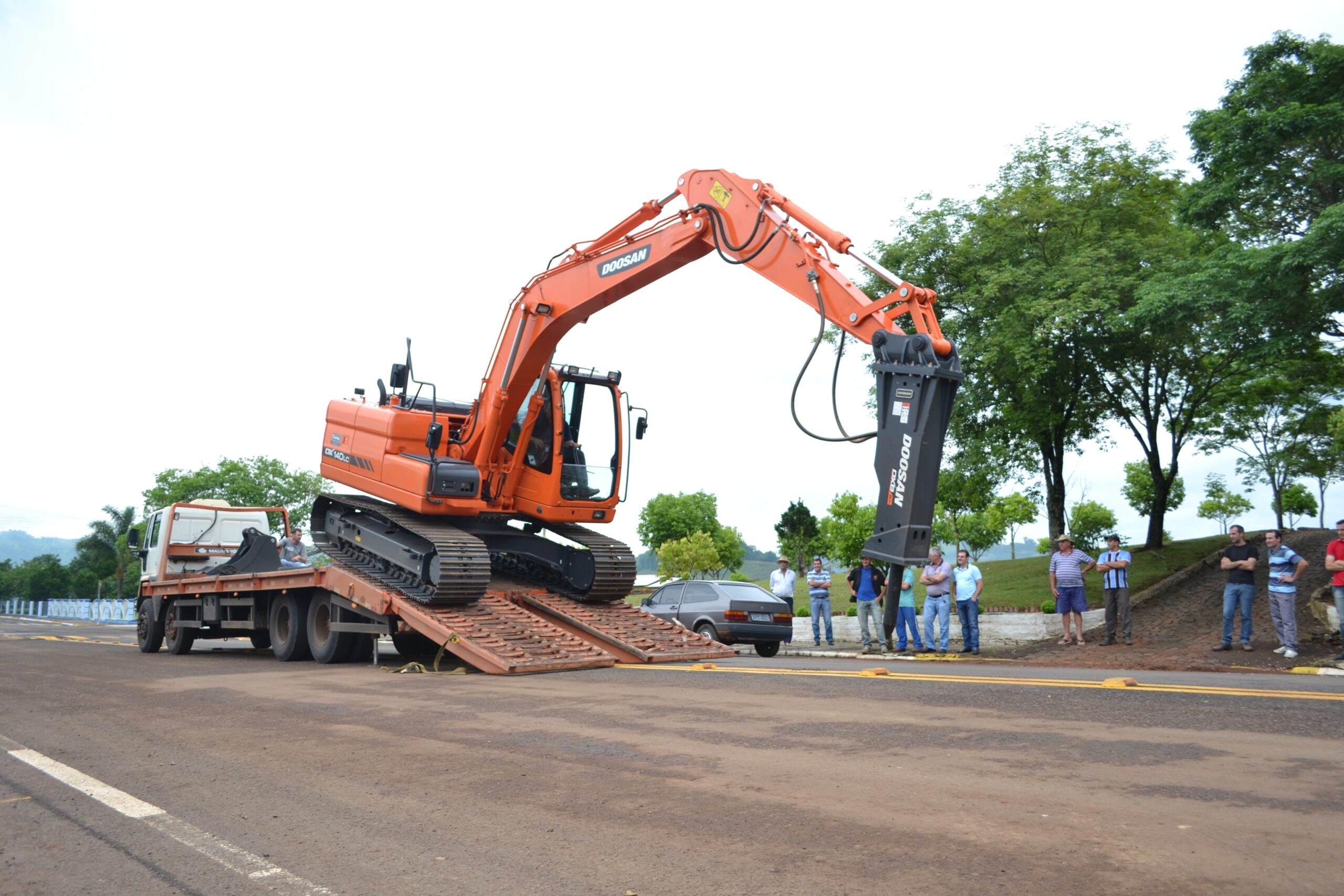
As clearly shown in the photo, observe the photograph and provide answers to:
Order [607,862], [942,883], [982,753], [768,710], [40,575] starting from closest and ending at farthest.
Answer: [942,883] → [607,862] → [982,753] → [768,710] → [40,575]

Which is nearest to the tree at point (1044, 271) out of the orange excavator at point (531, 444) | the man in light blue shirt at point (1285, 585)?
the man in light blue shirt at point (1285, 585)

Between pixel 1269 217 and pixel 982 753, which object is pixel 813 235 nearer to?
pixel 982 753

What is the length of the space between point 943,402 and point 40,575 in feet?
401

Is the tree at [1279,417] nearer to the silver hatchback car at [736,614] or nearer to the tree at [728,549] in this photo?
the silver hatchback car at [736,614]

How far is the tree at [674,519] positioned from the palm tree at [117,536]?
46197mm

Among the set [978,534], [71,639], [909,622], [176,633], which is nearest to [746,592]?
[909,622]

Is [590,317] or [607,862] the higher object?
[590,317]

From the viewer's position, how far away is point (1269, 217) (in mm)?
19500

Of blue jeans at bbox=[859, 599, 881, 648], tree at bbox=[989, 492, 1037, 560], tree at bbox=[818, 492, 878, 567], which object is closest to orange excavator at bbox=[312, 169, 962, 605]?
blue jeans at bbox=[859, 599, 881, 648]

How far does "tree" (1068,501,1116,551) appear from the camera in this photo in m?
40.6

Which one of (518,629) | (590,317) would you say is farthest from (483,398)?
(518,629)

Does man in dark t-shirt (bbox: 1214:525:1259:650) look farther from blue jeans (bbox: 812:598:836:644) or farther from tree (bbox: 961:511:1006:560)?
tree (bbox: 961:511:1006:560)

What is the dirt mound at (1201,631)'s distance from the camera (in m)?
12.9

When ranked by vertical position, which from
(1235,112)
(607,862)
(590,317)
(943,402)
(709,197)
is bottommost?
(607,862)
